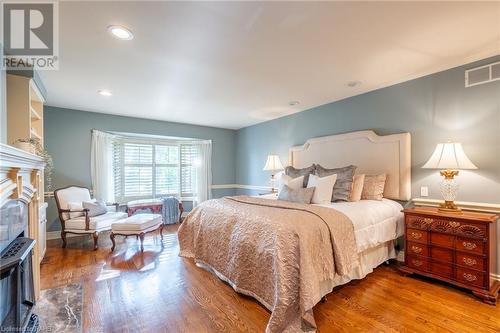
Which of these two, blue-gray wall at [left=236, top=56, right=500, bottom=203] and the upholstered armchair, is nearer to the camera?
blue-gray wall at [left=236, top=56, right=500, bottom=203]

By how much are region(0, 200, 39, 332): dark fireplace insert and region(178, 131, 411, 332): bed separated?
153cm

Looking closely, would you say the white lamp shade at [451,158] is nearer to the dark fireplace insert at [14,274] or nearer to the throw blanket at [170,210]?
the dark fireplace insert at [14,274]

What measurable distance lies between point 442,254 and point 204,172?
4.65 m

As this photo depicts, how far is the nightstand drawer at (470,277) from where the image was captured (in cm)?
207

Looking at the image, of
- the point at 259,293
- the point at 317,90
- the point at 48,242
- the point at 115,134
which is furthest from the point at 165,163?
the point at 259,293

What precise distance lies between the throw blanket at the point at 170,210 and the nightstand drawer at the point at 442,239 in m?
4.63

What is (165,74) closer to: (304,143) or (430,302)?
(304,143)

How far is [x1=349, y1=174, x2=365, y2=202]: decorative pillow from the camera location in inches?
115

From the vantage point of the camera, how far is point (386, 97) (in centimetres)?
312

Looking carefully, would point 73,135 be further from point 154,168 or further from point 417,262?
point 417,262

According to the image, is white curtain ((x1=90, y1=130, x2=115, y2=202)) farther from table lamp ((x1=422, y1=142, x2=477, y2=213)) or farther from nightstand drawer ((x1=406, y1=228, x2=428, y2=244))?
table lamp ((x1=422, y1=142, x2=477, y2=213))

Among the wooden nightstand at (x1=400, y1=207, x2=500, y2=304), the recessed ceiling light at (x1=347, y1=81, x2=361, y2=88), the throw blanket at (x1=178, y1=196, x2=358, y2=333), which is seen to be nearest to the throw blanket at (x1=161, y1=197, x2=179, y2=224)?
the throw blanket at (x1=178, y1=196, x2=358, y2=333)

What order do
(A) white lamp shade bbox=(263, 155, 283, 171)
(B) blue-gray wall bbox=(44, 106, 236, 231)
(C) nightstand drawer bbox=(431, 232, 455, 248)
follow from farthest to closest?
(A) white lamp shade bbox=(263, 155, 283, 171) < (B) blue-gray wall bbox=(44, 106, 236, 231) < (C) nightstand drawer bbox=(431, 232, 455, 248)

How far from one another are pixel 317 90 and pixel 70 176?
179 inches
